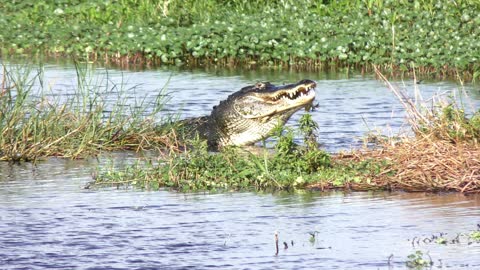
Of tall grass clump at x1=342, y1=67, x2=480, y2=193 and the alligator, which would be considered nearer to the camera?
tall grass clump at x1=342, y1=67, x2=480, y2=193

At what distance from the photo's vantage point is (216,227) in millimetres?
8625

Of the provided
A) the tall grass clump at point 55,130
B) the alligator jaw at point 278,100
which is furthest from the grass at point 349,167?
the alligator jaw at point 278,100

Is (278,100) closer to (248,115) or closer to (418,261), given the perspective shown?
(248,115)

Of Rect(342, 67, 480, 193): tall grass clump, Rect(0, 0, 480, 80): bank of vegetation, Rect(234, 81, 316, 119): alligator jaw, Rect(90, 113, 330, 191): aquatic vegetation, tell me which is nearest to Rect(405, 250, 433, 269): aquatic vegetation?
Rect(342, 67, 480, 193): tall grass clump

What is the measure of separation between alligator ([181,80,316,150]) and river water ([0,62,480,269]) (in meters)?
2.47

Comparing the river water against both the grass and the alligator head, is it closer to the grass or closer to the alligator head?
the grass

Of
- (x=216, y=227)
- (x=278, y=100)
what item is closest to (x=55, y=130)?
(x=278, y=100)

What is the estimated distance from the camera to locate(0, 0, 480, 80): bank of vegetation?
19234mm

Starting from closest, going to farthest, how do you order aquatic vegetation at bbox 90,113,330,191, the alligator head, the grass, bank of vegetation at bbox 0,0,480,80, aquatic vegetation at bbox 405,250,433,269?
aquatic vegetation at bbox 405,250,433,269, the grass, aquatic vegetation at bbox 90,113,330,191, the alligator head, bank of vegetation at bbox 0,0,480,80

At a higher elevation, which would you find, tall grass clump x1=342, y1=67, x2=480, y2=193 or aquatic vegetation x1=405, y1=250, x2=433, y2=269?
tall grass clump x1=342, y1=67, x2=480, y2=193

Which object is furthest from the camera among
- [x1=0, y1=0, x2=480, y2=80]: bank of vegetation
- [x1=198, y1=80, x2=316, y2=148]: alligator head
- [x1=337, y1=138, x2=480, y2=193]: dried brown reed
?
[x1=0, y1=0, x2=480, y2=80]: bank of vegetation

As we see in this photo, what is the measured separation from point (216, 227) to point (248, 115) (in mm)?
4969

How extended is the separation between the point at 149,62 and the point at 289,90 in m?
7.78

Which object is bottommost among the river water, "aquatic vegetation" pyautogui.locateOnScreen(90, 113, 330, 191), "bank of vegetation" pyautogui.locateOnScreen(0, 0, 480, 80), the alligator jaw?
the river water
